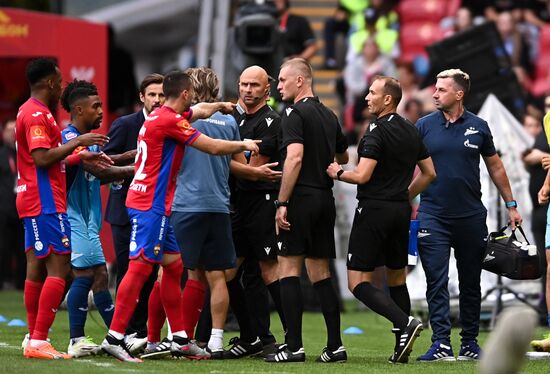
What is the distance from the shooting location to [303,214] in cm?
1031

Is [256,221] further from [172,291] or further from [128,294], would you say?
[128,294]

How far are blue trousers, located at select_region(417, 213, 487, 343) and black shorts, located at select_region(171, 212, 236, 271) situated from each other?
1.58m

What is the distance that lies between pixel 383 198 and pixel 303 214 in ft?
2.02

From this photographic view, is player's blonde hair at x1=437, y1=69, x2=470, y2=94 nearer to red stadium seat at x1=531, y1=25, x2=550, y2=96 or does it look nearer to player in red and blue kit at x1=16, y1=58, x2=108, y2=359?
player in red and blue kit at x1=16, y1=58, x2=108, y2=359

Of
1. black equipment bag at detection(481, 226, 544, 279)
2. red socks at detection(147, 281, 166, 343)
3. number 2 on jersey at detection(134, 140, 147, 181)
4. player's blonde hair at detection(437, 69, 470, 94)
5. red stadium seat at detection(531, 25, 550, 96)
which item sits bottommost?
red socks at detection(147, 281, 166, 343)

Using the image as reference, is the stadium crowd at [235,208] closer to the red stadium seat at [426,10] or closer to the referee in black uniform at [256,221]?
the referee in black uniform at [256,221]

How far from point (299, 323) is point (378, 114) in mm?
1718

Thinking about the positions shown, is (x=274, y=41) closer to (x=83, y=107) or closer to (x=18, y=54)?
(x=18, y=54)

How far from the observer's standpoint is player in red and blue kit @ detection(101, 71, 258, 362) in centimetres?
980

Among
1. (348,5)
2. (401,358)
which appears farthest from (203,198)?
(348,5)

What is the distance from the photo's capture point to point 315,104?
10.5 m

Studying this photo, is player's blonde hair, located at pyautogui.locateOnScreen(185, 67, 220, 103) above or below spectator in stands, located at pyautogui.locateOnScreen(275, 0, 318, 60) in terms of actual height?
below

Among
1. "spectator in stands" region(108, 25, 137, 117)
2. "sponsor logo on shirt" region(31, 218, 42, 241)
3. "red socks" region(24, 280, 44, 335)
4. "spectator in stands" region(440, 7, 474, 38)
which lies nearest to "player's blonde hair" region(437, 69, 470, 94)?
"sponsor logo on shirt" region(31, 218, 42, 241)

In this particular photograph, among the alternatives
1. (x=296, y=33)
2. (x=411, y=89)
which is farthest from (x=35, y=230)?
(x=411, y=89)
